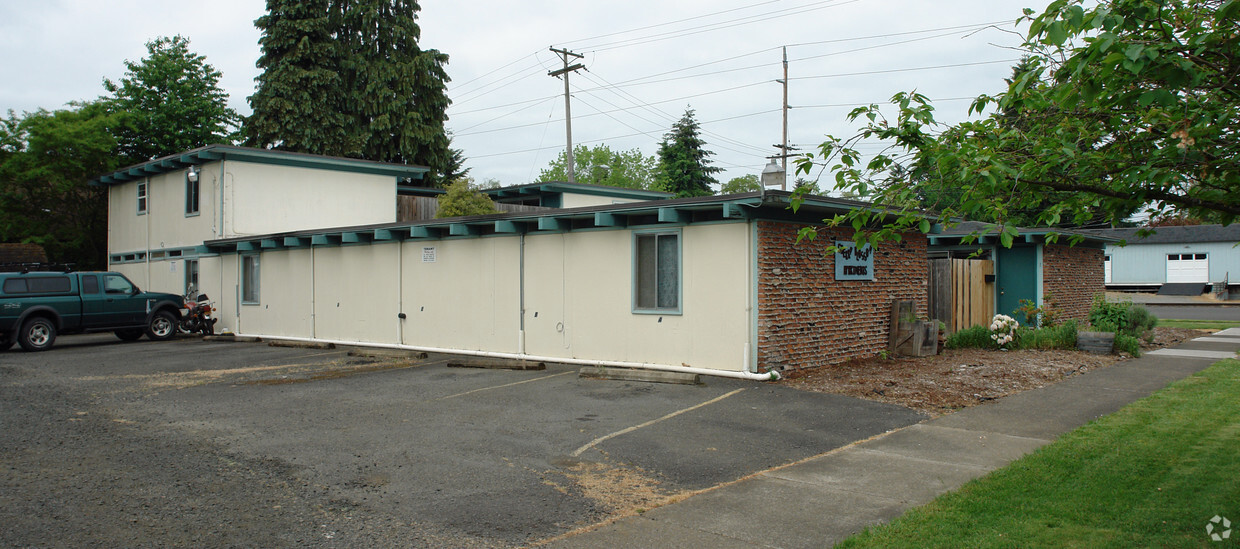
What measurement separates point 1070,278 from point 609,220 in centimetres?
1355

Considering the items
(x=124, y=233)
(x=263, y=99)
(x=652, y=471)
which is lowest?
(x=652, y=471)

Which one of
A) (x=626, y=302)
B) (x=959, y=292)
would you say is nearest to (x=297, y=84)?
(x=626, y=302)

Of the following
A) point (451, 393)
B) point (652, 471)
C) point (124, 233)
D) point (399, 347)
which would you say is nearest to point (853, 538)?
point (652, 471)

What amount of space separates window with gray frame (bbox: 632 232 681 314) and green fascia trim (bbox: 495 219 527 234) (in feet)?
8.74

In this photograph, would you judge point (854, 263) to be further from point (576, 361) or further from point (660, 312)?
point (576, 361)

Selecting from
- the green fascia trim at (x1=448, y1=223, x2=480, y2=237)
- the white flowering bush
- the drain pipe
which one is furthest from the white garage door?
the green fascia trim at (x1=448, y1=223, x2=480, y2=237)

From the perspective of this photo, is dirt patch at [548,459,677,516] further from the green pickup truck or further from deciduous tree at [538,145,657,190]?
deciduous tree at [538,145,657,190]

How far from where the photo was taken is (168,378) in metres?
12.9

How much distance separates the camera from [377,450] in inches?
301

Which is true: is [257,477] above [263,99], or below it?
below

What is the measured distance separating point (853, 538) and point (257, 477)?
4781 millimetres

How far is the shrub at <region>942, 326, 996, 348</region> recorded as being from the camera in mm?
15867

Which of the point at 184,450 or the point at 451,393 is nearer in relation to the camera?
the point at 184,450

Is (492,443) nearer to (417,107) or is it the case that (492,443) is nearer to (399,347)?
(399,347)
